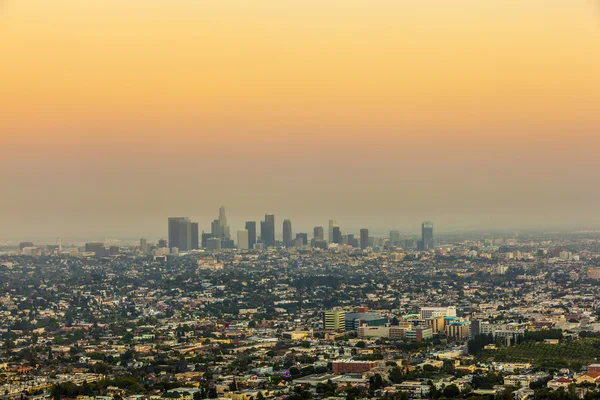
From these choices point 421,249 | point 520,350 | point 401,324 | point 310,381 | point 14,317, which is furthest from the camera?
point 421,249

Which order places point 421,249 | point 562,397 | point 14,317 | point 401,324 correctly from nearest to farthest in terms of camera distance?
point 562,397, point 401,324, point 14,317, point 421,249

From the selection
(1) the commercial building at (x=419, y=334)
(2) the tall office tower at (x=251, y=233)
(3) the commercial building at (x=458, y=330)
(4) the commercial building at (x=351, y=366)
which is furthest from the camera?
(2) the tall office tower at (x=251, y=233)

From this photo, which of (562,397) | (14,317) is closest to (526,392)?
(562,397)

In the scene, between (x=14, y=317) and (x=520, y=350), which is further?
(x=14, y=317)

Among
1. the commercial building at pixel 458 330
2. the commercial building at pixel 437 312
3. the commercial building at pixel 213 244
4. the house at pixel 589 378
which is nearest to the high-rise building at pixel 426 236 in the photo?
the commercial building at pixel 213 244

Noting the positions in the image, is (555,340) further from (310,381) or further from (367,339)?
(310,381)

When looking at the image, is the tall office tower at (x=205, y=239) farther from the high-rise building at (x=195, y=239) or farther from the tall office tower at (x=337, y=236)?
the tall office tower at (x=337, y=236)
